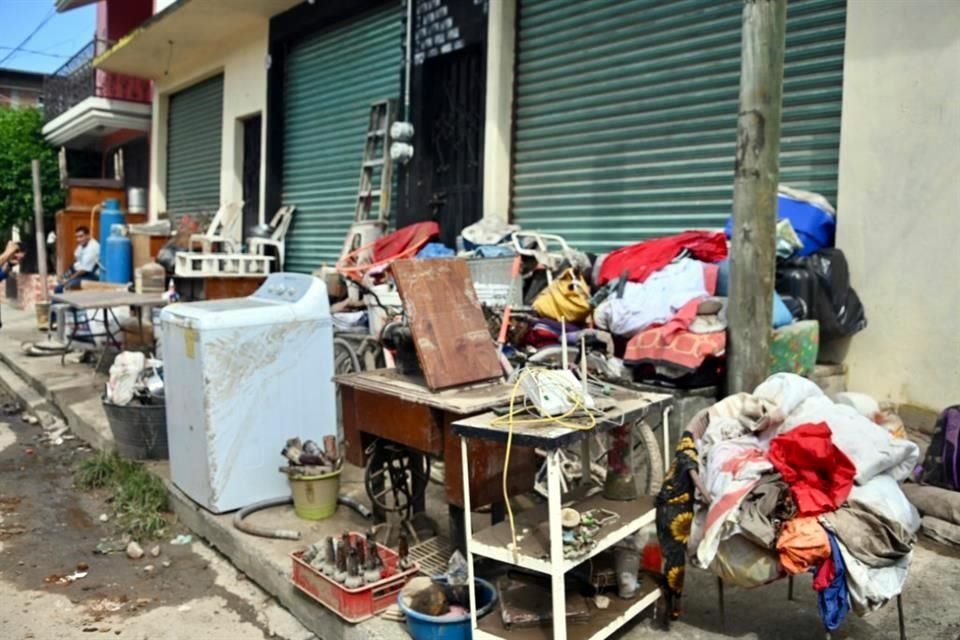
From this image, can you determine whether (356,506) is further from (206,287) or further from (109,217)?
(109,217)

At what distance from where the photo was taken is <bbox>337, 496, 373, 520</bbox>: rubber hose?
15.1 ft

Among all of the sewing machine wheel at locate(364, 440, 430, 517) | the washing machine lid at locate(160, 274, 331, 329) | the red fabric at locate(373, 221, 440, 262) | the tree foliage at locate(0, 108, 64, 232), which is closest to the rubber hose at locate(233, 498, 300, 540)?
the sewing machine wheel at locate(364, 440, 430, 517)

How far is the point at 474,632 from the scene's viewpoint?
9.82ft

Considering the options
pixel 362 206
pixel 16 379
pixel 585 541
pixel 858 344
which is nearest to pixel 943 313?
pixel 858 344

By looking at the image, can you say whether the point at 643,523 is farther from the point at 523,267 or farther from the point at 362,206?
the point at 362,206

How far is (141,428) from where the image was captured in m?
5.93

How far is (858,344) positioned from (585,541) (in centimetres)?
316

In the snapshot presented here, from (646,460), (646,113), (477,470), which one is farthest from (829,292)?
(477,470)

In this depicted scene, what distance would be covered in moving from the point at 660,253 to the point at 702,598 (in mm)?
2851

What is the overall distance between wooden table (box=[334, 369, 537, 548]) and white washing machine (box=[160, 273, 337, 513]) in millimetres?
853

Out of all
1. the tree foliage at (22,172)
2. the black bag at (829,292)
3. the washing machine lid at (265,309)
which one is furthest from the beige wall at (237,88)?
the black bag at (829,292)

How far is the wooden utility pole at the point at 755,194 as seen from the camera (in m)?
3.83

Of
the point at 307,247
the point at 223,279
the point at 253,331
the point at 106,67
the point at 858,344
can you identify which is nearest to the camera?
the point at 253,331

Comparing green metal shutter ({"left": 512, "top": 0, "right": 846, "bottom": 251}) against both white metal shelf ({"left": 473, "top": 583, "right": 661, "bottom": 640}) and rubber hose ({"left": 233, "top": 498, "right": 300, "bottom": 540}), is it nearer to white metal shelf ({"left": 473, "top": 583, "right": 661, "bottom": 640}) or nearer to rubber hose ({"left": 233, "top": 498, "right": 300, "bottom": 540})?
white metal shelf ({"left": 473, "top": 583, "right": 661, "bottom": 640})
